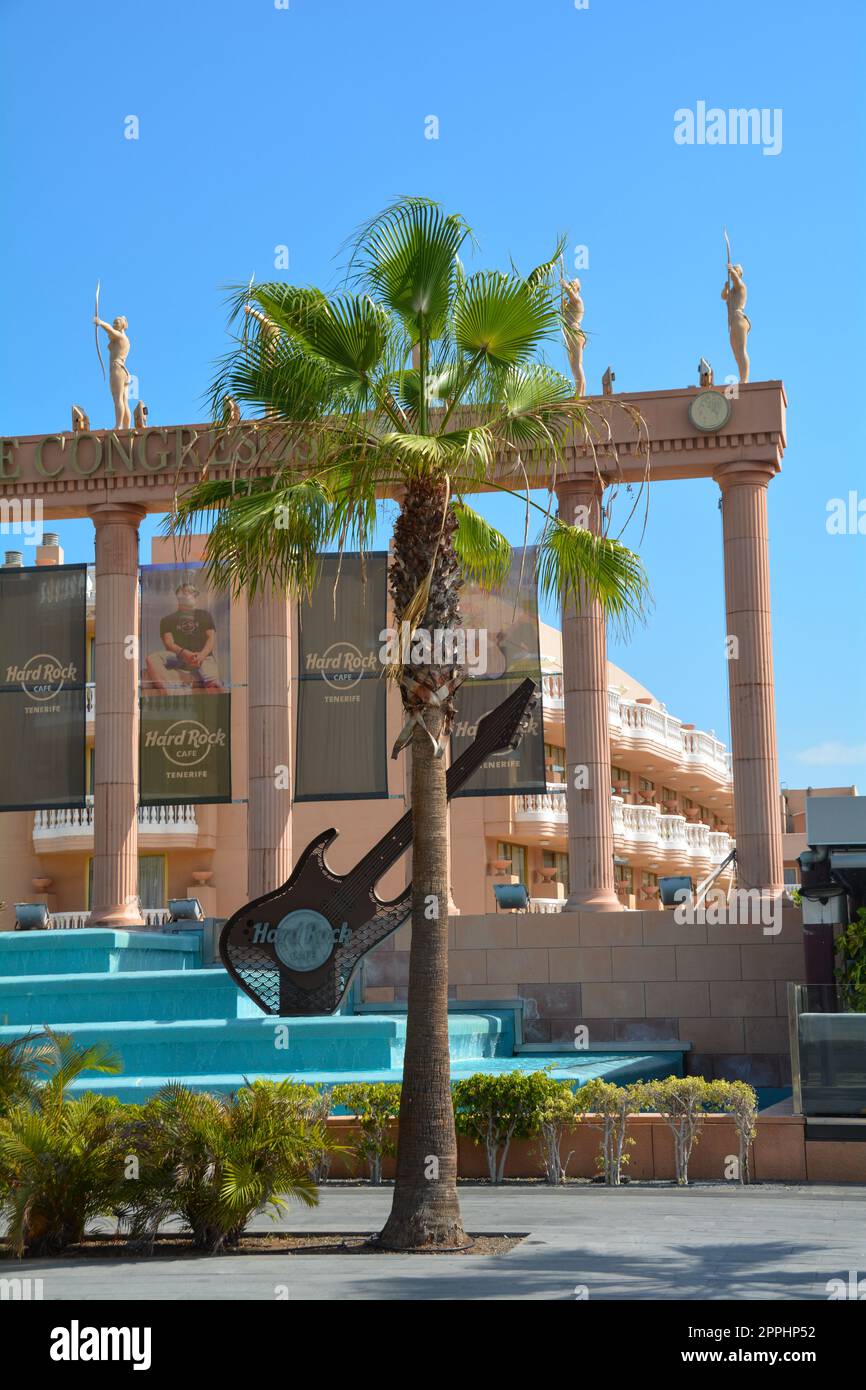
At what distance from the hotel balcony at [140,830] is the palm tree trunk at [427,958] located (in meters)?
30.6

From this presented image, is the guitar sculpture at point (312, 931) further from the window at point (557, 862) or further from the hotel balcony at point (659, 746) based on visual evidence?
the window at point (557, 862)

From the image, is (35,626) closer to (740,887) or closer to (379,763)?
(379,763)

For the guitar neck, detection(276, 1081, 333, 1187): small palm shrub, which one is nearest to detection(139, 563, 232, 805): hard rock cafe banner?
the guitar neck

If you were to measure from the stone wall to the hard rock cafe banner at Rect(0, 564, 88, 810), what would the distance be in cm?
665

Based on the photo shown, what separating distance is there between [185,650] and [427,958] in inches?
638

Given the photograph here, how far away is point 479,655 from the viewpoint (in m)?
26.6

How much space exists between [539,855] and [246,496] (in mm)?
34544

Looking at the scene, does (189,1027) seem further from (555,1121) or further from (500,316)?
(500,316)

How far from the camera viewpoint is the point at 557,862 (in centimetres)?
4841

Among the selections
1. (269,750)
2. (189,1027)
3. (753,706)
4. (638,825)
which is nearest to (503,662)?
(753,706)

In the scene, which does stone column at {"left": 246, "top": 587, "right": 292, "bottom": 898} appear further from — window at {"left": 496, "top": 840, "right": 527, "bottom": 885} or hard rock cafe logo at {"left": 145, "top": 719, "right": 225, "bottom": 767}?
window at {"left": 496, "top": 840, "right": 527, "bottom": 885}

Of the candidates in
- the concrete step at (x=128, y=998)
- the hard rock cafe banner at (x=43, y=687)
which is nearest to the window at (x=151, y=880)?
the hard rock cafe banner at (x=43, y=687)

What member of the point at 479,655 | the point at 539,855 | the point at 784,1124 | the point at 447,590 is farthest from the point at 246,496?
the point at 539,855

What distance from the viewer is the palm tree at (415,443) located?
1277 cm
